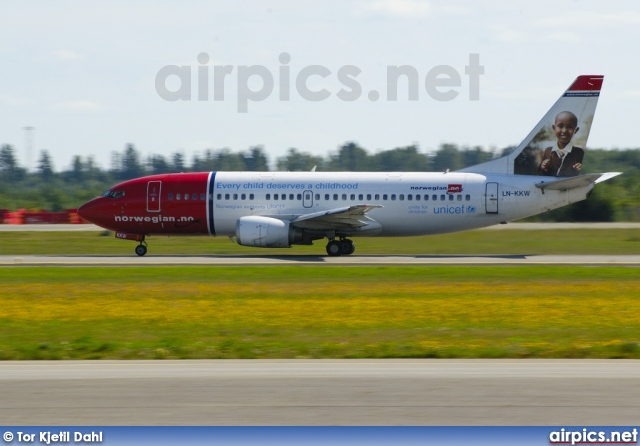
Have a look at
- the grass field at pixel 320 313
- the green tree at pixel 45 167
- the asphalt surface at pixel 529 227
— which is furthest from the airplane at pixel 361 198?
the green tree at pixel 45 167

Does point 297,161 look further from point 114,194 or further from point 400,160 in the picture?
point 114,194

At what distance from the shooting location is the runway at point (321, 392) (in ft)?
37.9

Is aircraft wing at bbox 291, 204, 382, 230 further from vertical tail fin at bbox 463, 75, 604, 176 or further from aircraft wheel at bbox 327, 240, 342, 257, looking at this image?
vertical tail fin at bbox 463, 75, 604, 176

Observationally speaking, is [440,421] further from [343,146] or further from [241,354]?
[343,146]

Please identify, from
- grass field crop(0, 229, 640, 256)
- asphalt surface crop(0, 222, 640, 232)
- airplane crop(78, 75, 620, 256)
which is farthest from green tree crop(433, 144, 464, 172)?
airplane crop(78, 75, 620, 256)

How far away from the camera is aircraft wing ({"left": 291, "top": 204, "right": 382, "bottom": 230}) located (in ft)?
132

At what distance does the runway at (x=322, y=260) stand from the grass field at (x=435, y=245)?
3070 mm

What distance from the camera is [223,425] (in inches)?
439

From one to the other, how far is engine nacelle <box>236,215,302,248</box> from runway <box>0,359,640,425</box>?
2446 centimetres

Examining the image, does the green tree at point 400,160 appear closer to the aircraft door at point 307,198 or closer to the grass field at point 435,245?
the grass field at point 435,245

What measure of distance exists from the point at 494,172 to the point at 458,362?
27401mm

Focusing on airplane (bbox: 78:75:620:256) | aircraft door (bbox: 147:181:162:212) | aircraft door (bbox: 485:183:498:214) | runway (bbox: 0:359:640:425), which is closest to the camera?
runway (bbox: 0:359:640:425)

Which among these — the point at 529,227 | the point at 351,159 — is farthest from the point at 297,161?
the point at 529,227

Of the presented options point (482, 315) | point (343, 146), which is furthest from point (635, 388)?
point (343, 146)
